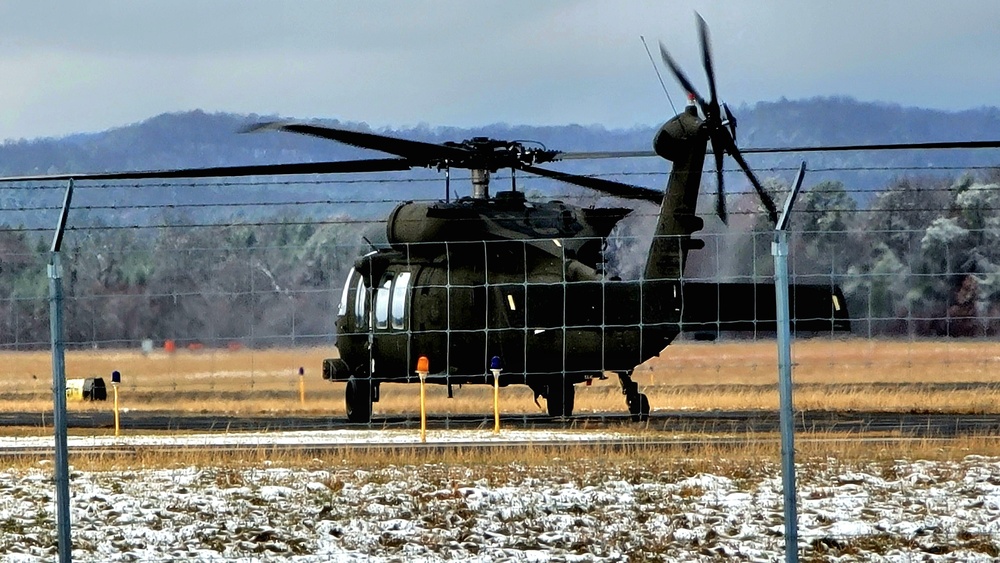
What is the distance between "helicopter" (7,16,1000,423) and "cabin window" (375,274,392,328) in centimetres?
3

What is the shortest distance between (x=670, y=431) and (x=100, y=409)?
1511cm

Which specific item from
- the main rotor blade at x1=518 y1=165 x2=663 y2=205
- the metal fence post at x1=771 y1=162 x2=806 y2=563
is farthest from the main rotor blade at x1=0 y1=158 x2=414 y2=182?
the metal fence post at x1=771 y1=162 x2=806 y2=563

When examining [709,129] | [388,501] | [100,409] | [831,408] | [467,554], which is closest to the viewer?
[467,554]

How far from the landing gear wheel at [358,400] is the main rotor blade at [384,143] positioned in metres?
4.36

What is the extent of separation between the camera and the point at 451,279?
76.4ft

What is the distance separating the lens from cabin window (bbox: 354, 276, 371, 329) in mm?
24406

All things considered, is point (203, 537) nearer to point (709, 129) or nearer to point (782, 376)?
point (782, 376)

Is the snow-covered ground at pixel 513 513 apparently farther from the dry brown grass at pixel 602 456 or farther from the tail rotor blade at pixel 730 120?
the tail rotor blade at pixel 730 120

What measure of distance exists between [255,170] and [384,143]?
2599mm

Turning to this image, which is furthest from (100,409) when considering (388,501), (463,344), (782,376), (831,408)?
(782,376)

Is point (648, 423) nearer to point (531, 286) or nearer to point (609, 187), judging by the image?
point (531, 286)

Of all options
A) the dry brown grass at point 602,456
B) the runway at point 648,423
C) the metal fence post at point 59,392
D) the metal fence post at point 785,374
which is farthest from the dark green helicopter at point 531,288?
the metal fence post at point 59,392

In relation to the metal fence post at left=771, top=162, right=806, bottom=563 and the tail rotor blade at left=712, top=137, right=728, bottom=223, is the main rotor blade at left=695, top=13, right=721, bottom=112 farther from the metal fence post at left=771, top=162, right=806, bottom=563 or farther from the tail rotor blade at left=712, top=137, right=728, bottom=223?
the metal fence post at left=771, top=162, right=806, bottom=563

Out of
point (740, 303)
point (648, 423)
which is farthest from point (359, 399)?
point (740, 303)
